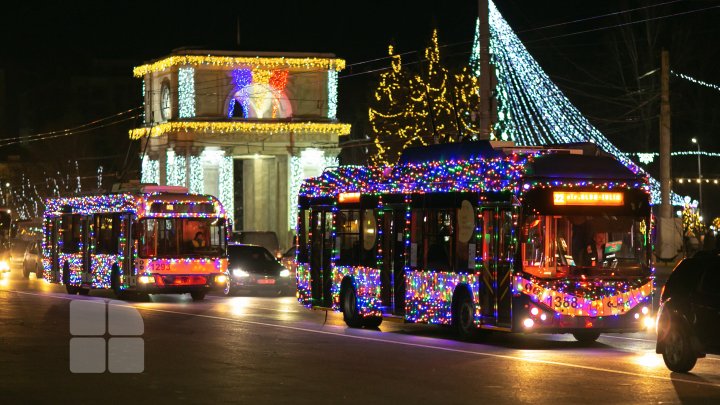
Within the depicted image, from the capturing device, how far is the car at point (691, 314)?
1708 centimetres

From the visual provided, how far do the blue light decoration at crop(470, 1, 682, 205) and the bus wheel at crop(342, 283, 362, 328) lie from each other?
42.4ft

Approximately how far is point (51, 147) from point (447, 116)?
42.0 m

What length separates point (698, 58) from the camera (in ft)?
219

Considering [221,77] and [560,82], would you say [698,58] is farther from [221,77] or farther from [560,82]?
[221,77]

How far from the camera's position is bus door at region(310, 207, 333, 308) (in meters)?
27.0

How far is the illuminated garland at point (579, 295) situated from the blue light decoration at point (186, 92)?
1932 inches

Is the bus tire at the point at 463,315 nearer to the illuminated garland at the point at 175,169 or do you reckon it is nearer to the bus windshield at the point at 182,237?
the bus windshield at the point at 182,237

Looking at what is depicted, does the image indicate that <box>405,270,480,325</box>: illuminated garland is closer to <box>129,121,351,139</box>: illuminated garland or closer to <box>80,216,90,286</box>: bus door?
<box>80,216,90,286</box>: bus door

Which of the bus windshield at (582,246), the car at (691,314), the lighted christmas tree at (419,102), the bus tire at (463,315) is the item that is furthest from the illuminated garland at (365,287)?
the lighted christmas tree at (419,102)

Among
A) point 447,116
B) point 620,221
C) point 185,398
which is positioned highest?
point 447,116

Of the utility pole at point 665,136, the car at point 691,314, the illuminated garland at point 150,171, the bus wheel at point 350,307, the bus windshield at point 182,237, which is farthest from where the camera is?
the illuminated garland at point 150,171

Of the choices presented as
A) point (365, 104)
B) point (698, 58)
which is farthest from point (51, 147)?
point (698, 58)

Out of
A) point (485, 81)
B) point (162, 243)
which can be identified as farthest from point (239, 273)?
point (485, 81)

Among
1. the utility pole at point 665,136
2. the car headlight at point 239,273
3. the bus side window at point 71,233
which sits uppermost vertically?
the utility pole at point 665,136
